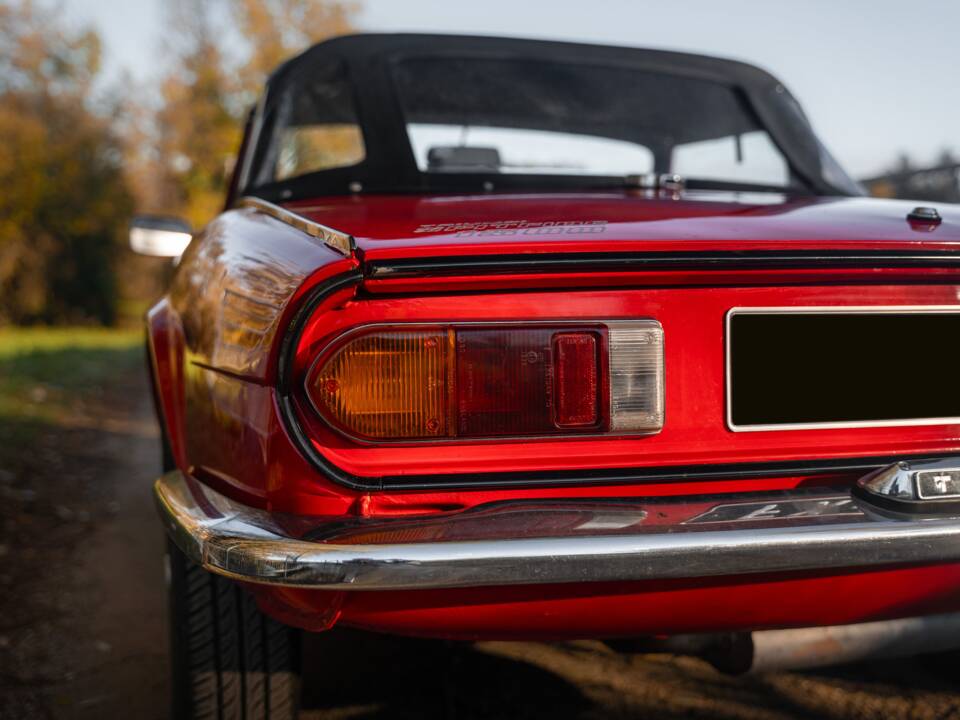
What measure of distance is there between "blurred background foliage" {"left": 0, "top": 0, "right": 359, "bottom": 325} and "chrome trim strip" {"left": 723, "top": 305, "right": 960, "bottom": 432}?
18.4m

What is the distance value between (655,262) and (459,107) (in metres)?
1.41

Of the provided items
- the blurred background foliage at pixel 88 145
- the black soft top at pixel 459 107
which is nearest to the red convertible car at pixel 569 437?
the black soft top at pixel 459 107

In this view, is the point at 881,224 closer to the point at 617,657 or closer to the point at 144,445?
the point at 617,657

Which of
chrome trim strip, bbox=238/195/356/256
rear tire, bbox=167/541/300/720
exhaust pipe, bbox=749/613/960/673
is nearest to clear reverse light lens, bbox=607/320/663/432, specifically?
chrome trim strip, bbox=238/195/356/256

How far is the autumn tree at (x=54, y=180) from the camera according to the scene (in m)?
19.0

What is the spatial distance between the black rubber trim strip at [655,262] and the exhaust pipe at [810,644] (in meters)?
0.74

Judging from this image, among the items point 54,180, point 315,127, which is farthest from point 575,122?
point 54,180

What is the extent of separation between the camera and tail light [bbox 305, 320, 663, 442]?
1.61m

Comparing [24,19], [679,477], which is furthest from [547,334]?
[24,19]

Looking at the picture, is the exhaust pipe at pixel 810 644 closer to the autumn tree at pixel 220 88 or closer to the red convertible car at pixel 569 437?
the red convertible car at pixel 569 437

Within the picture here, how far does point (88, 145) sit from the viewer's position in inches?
831

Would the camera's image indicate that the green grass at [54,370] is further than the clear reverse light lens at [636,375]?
Yes

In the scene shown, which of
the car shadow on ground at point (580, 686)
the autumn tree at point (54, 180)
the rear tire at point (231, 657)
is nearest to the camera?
the rear tire at point (231, 657)

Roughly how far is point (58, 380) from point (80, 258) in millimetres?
12306
